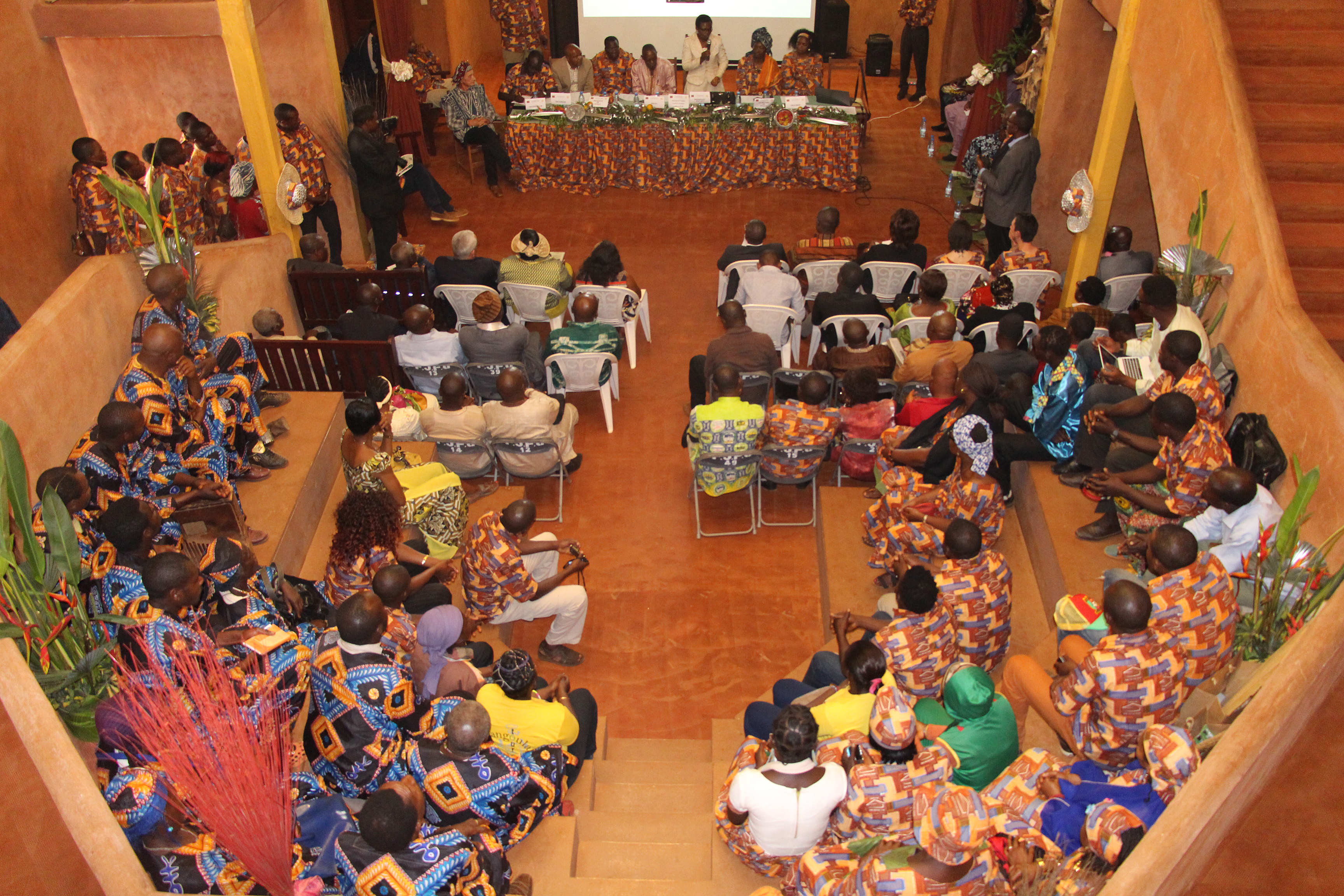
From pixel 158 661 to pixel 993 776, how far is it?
10.0ft

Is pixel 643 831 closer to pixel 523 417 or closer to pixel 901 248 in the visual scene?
pixel 523 417

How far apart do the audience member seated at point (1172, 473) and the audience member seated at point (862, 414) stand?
1216 millimetres

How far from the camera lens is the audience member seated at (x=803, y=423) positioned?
5.45 m

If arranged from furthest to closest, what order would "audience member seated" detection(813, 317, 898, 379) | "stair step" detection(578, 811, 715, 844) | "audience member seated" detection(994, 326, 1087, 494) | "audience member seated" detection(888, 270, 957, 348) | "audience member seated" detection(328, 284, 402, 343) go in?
"audience member seated" detection(328, 284, 402, 343) < "audience member seated" detection(888, 270, 957, 348) < "audience member seated" detection(813, 317, 898, 379) < "audience member seated" detection(994, 326, 1087, 494) < "stair step" detection(578, 811, 715, 844)

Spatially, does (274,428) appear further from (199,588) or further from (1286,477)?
(1286,477)

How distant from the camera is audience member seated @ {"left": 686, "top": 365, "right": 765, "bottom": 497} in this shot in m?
5.46

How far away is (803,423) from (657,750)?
1966mm

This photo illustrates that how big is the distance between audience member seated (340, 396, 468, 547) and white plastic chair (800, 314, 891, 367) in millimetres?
2724

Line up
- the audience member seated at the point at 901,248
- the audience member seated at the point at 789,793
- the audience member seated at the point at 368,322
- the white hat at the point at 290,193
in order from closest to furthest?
1. the audience member seated at the point at 789,793
2. the audience member seated at the point at 368,322
3. the audience member seated at the point at 901,248
4. the white hat at the point at 290,193

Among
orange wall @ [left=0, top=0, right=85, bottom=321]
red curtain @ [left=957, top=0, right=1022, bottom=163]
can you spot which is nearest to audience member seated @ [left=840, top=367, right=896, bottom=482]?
red curtain @ [left=957, top=0, right=1022, bottom=163]

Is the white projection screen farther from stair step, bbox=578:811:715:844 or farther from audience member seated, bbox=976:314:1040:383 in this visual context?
stair step, bbox=578:811:715:844

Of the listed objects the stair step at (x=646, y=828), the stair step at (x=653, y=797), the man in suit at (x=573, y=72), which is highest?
the man in suit at (x=573, y=72)

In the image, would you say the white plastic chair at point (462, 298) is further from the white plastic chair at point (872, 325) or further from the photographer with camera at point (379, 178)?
the white plastic chair at point (872, 325)

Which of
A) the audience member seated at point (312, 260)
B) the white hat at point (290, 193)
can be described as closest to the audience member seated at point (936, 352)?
the audience member seated at point (312, 260)
